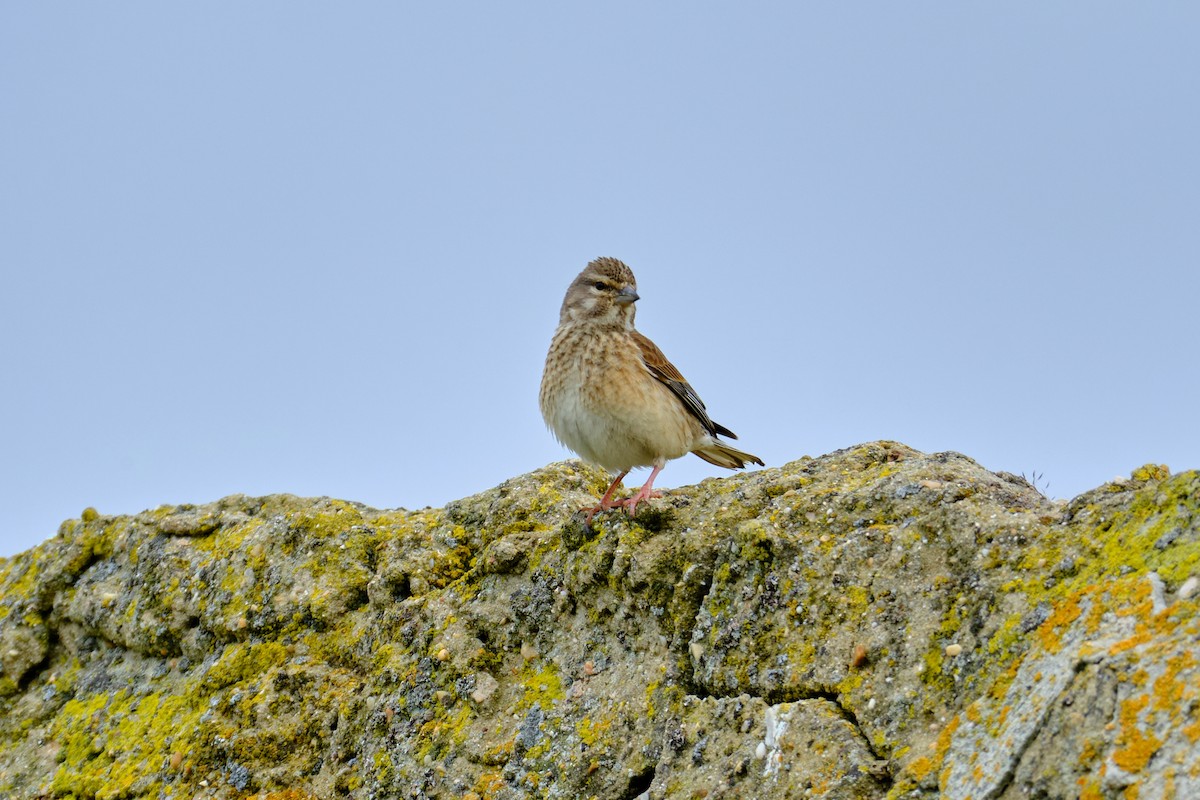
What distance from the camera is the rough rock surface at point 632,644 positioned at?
337cm

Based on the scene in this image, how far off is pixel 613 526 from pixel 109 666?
3.38 metres

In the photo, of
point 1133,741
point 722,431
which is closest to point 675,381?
point 722,431

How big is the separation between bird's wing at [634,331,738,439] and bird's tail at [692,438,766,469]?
90mm

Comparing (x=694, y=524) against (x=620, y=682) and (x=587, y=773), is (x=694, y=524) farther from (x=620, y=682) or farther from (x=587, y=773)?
(x=587, y=773)

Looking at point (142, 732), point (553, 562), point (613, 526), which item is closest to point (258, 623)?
point (142, 732)

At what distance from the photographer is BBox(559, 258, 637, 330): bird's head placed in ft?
23.9

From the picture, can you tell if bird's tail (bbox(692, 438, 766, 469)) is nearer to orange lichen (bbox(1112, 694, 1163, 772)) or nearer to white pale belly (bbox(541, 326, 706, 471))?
white pale belly (bbox(541, 326, 706, 471))

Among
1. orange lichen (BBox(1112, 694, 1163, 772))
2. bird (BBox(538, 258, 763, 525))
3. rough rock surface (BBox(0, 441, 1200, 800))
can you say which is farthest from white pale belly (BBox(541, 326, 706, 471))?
orange lichen (BBox(1112, 694, 1163, 772))

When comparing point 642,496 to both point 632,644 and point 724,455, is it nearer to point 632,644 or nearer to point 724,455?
point 632,644

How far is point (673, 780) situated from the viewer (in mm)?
4188

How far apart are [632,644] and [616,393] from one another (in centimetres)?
205

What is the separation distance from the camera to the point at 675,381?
7.12 m

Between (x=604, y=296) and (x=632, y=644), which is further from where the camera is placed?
(x=604, y=296)

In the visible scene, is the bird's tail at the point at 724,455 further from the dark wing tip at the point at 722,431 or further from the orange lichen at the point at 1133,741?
the orange lichen at the point at 1133,741
